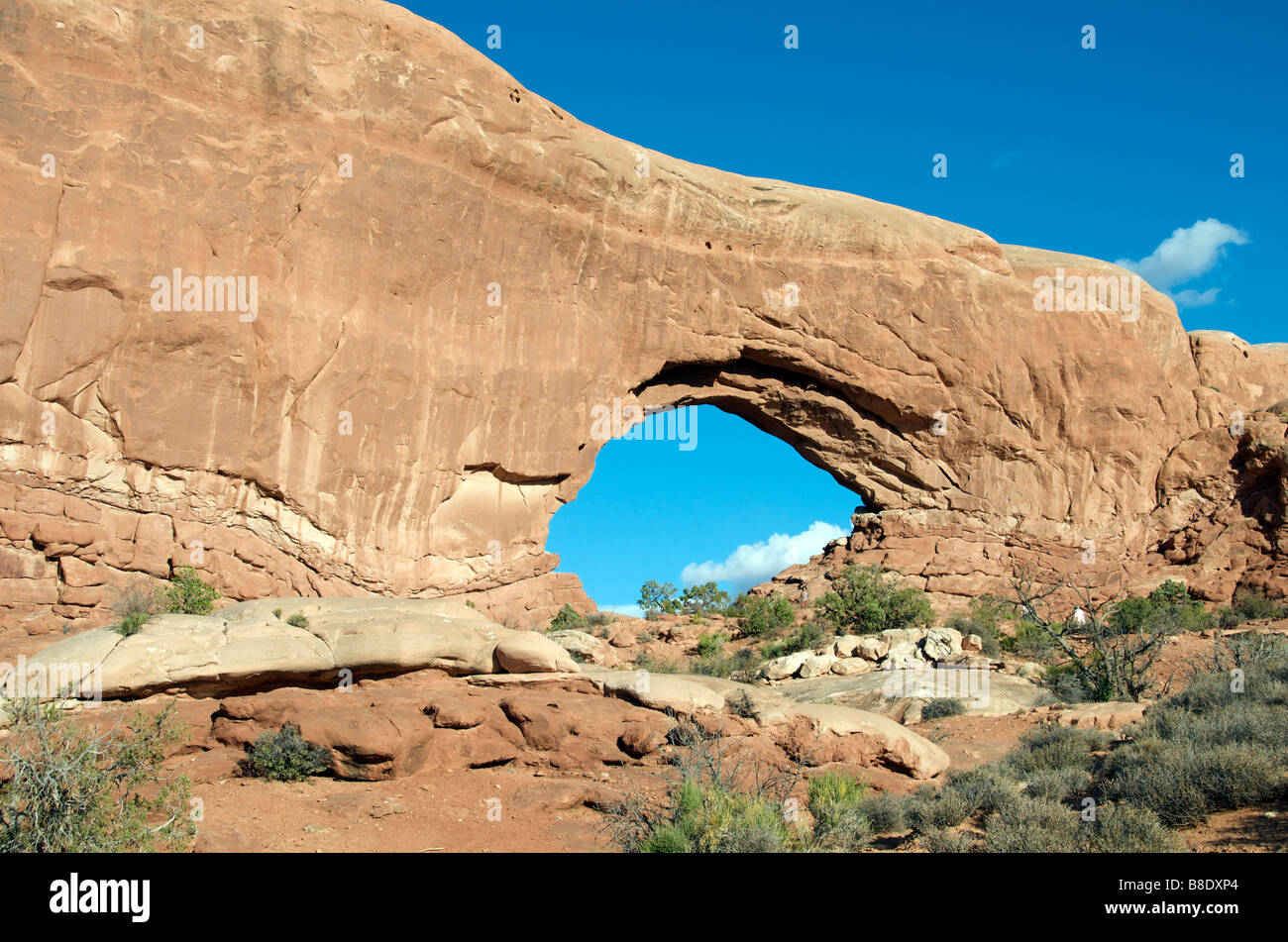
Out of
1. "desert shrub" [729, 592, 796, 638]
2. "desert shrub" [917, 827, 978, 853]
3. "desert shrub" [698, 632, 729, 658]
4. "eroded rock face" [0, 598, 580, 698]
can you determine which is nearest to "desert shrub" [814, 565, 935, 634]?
"desert shrub" [729, 592, 796, 638]

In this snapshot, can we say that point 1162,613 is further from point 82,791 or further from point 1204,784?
point 82,791

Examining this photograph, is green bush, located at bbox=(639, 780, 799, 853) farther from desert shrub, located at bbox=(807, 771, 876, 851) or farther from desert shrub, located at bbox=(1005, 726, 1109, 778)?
desert shrub, located at bbox=(1005, 726, 1109, 778)

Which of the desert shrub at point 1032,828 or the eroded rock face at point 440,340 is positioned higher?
the eroded rock face at point 440,340

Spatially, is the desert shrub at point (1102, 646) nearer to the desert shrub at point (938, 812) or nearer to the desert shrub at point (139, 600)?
the desert shrub at point (938, 812)

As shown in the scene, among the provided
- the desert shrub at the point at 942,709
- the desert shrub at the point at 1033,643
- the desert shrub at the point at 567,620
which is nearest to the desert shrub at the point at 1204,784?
the desert shrub at the point at 942,709

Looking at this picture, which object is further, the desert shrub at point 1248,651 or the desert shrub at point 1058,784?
the desert shrub at point 1248,651
